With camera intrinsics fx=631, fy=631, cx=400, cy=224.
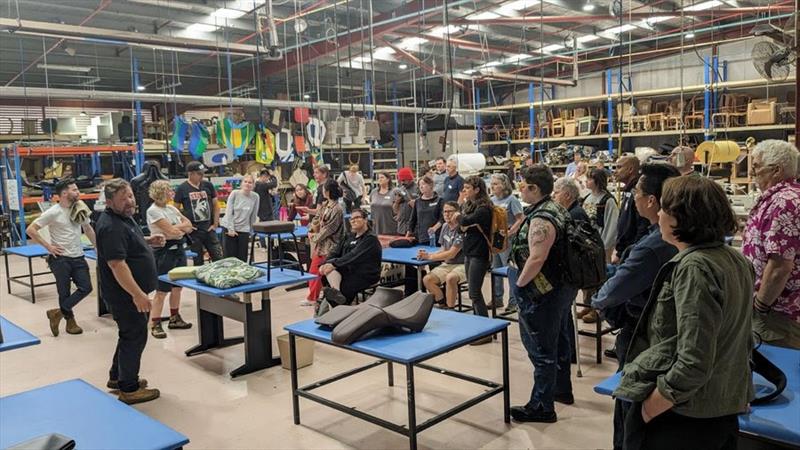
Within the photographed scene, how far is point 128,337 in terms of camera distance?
414 cm

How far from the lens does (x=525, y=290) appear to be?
11.7 feet

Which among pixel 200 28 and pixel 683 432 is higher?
pixel 200 28

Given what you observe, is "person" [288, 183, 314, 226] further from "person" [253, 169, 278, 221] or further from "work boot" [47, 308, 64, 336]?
"work boot" [47, 308, 64, 336]

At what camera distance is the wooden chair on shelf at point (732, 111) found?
1217cm

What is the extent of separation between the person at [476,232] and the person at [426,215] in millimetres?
1610

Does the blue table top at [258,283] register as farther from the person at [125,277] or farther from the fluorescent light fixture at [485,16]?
the fluorescent light fixture at [485,16]

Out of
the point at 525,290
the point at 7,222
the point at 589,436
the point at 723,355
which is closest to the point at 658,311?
the point at 723,355

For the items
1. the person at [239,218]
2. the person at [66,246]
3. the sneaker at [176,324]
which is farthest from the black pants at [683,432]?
the person at [239,218]

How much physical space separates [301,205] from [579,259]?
634 centimetres

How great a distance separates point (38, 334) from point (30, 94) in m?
5.43

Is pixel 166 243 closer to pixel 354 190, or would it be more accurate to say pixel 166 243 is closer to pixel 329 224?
pixel 329 224

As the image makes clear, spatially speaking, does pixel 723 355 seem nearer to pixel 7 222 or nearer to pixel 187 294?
pixel 187 294

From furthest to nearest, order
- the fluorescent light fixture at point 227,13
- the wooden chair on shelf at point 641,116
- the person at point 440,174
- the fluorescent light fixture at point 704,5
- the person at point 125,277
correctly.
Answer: the wooden chair on shelf at point 641,116 → the fluorescent light fixture at point 704,5 → the fluorescent light fixture at point 227,13 → the person at point 440,174 → the person at point 125,277

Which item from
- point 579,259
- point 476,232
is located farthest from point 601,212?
point 579,259
